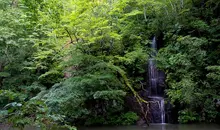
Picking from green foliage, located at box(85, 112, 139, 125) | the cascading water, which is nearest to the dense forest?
green foliage, located at box(85, 112, 139, 125)

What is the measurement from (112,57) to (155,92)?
3067mm

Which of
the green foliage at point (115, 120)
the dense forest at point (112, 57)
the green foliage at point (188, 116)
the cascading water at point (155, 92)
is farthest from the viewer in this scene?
the cascading water at point (155, 92)

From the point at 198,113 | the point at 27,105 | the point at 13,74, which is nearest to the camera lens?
the point at 27,105

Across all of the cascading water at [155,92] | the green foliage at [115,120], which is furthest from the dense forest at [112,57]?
the cascading water at [155,92]

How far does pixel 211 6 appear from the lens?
38.4ft

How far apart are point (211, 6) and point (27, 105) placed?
12003 mm

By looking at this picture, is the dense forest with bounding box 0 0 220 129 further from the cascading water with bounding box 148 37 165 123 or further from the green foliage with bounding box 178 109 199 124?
the cascading water with bounding box 148 37 165 123

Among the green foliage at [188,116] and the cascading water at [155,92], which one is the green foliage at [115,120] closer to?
the cascading water at [155,92]

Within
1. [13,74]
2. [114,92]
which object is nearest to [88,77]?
[114,92]

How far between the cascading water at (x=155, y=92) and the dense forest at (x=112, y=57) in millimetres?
372

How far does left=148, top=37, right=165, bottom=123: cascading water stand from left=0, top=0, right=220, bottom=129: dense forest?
37cm

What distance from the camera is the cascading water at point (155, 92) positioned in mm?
9789

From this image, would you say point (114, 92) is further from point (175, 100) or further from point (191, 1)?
point (191, 1)

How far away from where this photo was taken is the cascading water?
979 centimetres
